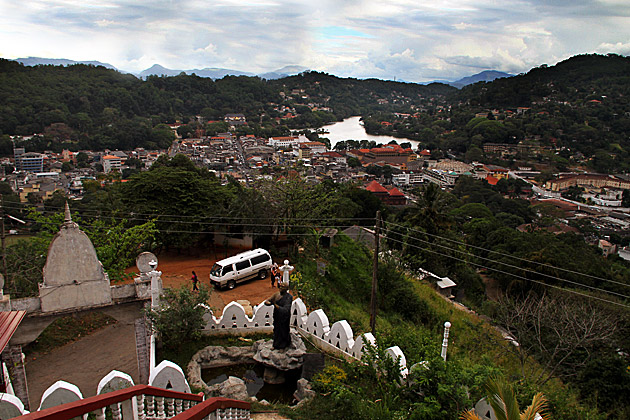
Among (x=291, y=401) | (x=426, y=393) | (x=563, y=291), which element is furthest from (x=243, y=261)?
(x=563, y=291)

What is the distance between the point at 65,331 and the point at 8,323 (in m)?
4.46

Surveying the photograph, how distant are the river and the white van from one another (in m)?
96.7

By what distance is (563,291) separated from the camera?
17625 millimetres

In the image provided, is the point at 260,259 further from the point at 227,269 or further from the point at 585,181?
the point at 585,181

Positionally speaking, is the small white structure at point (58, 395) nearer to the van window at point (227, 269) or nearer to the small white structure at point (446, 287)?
the van window at point (227, 269)

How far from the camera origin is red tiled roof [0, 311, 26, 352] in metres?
4.75

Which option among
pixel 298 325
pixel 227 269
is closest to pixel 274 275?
pixel 227 269

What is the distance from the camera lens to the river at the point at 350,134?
11774 centimetres

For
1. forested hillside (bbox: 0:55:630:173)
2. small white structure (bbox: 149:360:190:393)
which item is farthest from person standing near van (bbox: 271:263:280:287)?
forested hillside (bbox: 0:55:630:173)

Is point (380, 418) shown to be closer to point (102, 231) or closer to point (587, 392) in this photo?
point (587, 392)

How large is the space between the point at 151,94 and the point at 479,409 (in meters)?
124

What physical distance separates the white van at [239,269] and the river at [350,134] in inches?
3808

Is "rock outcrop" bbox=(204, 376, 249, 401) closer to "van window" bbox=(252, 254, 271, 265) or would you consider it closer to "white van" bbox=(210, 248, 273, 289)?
"white van" bbox=(210, 248, 273, 289)

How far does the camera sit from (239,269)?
11.9 metres
